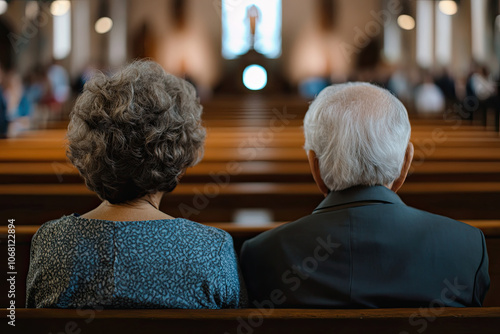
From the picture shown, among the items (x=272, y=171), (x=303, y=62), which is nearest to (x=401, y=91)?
(x=303, y=62)

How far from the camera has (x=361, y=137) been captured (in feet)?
4.47

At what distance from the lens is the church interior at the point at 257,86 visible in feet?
7.17

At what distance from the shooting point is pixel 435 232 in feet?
4.29

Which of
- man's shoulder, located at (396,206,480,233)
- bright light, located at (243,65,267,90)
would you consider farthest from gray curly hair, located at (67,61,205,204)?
bright light, located at (243,65,267,90)

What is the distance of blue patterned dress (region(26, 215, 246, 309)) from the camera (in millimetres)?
1232

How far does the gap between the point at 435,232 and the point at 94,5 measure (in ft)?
44.7

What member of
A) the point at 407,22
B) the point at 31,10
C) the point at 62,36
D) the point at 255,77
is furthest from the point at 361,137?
the point at 255,77

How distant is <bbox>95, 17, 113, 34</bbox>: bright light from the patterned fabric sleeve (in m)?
13.4

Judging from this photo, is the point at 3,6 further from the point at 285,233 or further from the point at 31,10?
A: the point at 285,233

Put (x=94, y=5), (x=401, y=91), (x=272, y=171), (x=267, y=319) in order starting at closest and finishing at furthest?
(x=267, y=319) < (x=272, y=171) < (x=401, y=91) < (x=94, y=5)

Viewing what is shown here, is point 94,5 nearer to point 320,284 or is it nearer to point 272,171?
point 272,171

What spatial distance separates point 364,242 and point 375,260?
0.05 metres

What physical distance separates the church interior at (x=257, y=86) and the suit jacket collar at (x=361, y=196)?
13.2 inches

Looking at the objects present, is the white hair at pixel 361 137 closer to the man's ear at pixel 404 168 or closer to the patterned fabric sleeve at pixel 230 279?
the man's ear at pixel 404 168
